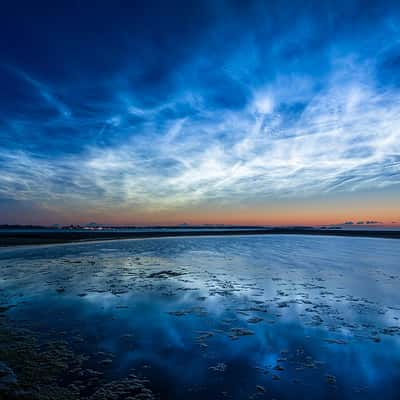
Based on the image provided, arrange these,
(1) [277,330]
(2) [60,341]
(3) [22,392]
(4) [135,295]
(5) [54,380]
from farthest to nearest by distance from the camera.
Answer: (4) [135,295], (1) [277,330], (2) [60,341], (5) [54,380], (3) [22,392]

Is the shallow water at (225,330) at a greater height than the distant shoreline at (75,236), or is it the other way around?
the distant shoreline at (75,236)

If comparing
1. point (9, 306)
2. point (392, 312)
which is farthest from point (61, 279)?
point (392, 312)

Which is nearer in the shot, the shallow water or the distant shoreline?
the shallow water

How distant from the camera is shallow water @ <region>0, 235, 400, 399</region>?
478 centimetres

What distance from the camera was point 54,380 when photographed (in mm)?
4664

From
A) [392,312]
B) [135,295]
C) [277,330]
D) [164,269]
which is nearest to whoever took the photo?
[277,330]

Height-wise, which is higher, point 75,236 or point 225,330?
point 75,236

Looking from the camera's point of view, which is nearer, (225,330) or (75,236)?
(225,330)

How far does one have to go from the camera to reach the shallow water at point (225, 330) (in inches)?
188

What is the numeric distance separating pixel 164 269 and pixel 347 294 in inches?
405

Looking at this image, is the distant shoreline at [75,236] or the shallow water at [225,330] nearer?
the shallow water at [225,330]

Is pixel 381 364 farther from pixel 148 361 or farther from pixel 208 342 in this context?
pixel 148 361

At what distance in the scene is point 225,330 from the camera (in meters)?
7.21

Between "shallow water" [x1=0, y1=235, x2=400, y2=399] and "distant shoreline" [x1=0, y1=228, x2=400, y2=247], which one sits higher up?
"distant shoreline" [x1=0, y1=228, x2=400, y2=247]
